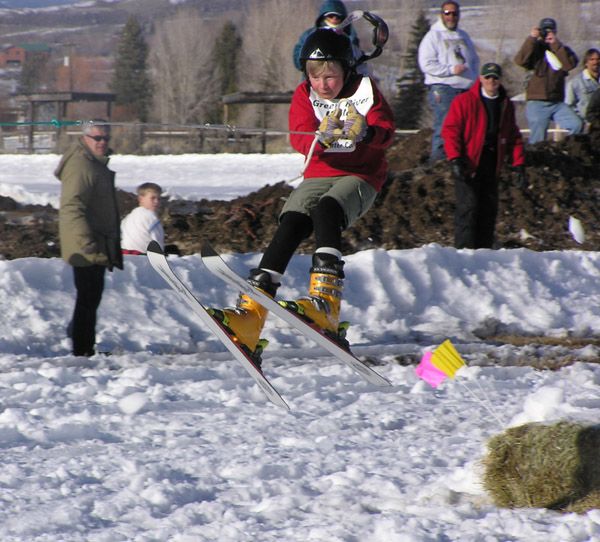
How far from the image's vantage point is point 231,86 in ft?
226

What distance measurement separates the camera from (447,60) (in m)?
10.6

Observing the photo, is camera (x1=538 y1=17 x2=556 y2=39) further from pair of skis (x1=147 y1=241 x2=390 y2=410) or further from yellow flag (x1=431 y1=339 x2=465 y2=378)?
yellow flag (x1=431 y1=339 x2=465 y2=378)

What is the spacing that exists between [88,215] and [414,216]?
5915mm

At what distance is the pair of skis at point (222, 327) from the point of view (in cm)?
486

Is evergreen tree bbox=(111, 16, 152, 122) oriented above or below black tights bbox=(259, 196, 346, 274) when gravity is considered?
above

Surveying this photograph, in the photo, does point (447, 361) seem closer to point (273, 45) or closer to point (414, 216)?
point (414, 216)

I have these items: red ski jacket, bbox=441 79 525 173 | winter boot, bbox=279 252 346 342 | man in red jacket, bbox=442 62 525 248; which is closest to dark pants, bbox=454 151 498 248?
man in red jacket, bbox=442 62 525 248

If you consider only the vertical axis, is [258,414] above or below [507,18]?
below

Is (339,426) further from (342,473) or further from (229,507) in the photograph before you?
(229,507)

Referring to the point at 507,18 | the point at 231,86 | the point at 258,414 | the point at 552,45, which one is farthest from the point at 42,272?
the point at 507,18

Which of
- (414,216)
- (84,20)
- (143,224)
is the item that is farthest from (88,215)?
(84,20)

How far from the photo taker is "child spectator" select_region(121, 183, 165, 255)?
6.80 metres

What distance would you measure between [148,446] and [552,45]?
8993mm

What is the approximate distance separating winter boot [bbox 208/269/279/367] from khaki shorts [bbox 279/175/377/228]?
41 cm
